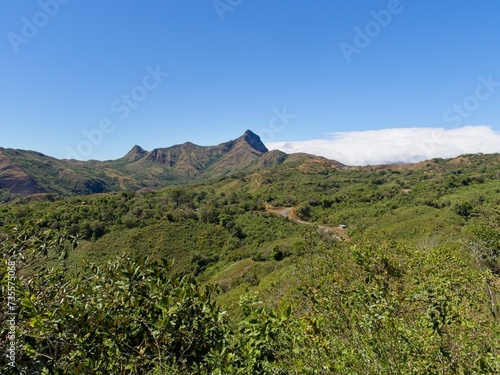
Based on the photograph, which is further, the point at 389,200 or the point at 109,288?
the point at 389,200

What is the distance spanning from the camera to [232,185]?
134 m

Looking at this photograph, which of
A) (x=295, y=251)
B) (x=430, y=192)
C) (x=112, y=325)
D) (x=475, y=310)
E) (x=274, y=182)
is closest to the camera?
(x=112, y=325)

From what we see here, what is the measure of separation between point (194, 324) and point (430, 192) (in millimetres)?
89551

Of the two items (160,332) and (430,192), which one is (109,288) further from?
(430,192)

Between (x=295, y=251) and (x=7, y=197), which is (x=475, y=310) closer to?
(x=295, y=251)

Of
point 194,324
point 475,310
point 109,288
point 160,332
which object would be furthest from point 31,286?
point 475,310

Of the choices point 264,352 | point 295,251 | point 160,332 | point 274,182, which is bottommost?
point 295,251

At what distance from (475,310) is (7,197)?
179121 mm

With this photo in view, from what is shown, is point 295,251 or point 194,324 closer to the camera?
point 194,324

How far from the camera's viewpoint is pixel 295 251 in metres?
48.9

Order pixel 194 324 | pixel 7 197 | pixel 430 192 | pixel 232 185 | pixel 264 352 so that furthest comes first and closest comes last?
1. pixel 7 197
2. pixel 232 185
3. pixel 430 192
4. pixel 264 352
5. pixel 194 324

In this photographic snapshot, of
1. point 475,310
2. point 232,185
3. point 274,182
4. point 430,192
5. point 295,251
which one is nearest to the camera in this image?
point 475,310

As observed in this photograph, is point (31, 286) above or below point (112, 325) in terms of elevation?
above

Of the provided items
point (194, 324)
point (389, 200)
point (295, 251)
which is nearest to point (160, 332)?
point (194, 324)
